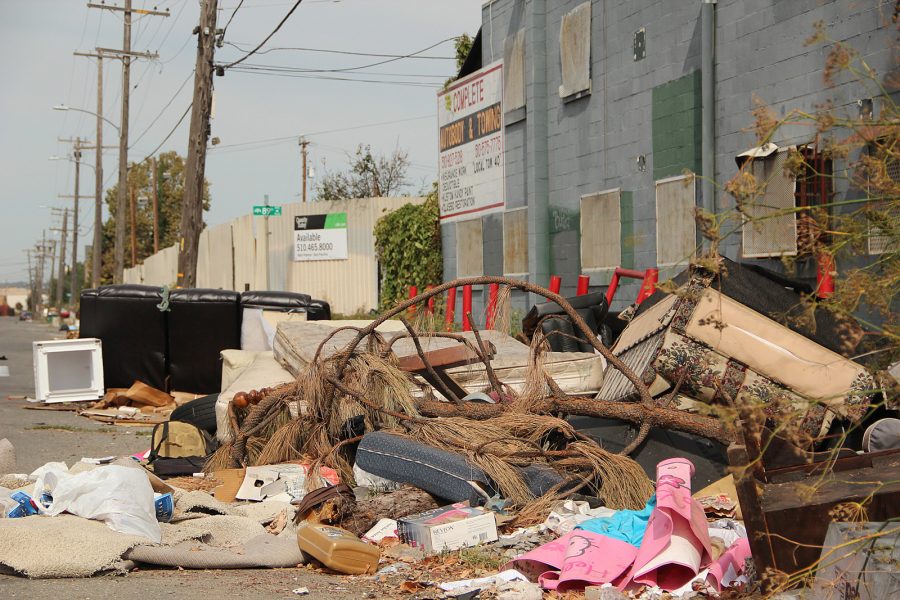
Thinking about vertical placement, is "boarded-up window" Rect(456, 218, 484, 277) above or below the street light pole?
below

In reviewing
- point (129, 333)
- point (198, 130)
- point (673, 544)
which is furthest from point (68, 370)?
point (673, 544)

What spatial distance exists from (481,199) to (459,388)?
29.8ft

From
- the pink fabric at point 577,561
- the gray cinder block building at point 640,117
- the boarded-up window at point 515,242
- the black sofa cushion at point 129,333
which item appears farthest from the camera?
the boarded-up window at point 515,242

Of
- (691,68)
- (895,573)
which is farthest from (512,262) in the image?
(895,573)

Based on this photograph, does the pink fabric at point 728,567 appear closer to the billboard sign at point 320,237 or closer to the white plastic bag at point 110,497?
the white plastic bag at point 110,497

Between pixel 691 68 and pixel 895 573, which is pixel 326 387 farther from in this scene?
pixel 691 68

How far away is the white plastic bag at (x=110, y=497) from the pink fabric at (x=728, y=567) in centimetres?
289

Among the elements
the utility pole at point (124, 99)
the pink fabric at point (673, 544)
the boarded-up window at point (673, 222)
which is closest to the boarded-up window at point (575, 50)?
the boarded-up window at point (673, 222)

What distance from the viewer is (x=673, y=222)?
11305mm

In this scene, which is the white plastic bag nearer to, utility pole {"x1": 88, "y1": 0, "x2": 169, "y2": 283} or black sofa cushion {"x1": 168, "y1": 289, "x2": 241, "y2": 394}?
black sofa cushion {"x1": 168, "y1": 289, "x2": 241, "y2": 394}

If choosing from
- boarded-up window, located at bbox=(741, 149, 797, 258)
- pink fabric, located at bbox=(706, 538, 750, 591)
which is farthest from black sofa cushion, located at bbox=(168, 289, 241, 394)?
pink fabric, located at bbox=(706, 538, 750, 591)

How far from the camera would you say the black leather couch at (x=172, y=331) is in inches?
486

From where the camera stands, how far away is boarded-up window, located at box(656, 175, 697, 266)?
10.9 metres

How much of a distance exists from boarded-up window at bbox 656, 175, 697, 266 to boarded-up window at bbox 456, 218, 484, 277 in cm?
522
